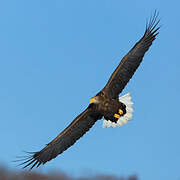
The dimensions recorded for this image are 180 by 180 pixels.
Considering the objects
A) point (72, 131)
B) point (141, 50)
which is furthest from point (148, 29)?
point (72, 131)

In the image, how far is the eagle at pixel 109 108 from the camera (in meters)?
10.1

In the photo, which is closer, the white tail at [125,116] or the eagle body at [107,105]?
the eagle body at [107,105]

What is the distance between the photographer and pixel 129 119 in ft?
34.7

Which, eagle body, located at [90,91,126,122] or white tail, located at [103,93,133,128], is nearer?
eagle body, located at [90,91,126,122]

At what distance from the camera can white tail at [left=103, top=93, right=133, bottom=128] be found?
10.5 m

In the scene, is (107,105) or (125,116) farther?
(125,116)

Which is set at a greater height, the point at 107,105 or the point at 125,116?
the point at 125,116

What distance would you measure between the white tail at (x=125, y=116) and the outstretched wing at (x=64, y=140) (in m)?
0.37

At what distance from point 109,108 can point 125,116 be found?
77 cm

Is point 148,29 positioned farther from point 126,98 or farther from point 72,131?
point 72,131

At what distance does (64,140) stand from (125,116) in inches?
69.7

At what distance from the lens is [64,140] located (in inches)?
428

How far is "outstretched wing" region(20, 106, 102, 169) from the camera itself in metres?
10.8

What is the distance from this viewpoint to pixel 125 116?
1060 cm
